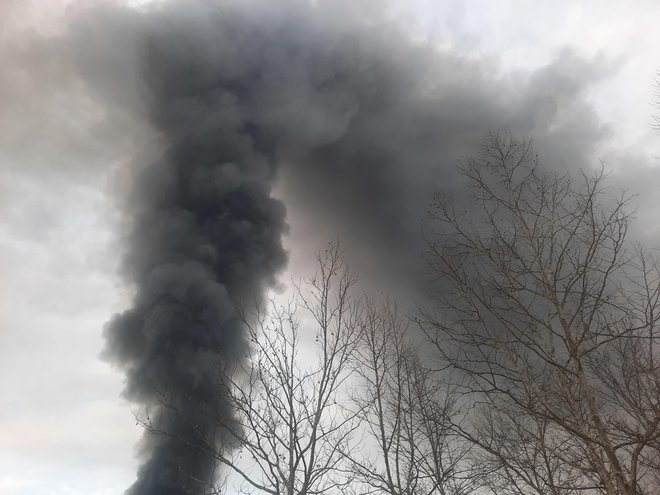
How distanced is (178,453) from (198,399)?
3.25 metres

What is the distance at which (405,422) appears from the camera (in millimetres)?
8453

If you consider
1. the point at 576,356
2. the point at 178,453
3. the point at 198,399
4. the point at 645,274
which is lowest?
the point at 576,356

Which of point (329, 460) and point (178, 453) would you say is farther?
point (178, 453)

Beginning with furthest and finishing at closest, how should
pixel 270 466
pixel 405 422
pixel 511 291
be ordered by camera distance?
pixel 405 422 → pixel 270 466 → pixel 511 291

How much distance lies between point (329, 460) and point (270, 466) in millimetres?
757

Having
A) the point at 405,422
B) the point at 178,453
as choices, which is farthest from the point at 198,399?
the point at 405,422

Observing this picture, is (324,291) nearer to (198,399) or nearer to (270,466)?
(270,466)

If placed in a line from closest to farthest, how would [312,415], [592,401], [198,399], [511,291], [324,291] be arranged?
[592,401] → [511,291] → [312,415] → [324,291] → [198,399]

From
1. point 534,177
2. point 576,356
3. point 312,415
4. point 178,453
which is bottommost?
point 576,356

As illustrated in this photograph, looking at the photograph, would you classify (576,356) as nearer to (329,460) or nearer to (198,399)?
(329,460)

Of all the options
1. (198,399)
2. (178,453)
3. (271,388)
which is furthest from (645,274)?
(178,453)

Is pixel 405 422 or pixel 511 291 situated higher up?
pixel 405 422

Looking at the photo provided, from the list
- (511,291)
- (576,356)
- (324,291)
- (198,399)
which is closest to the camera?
(576,356)

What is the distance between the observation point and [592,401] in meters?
3.54
